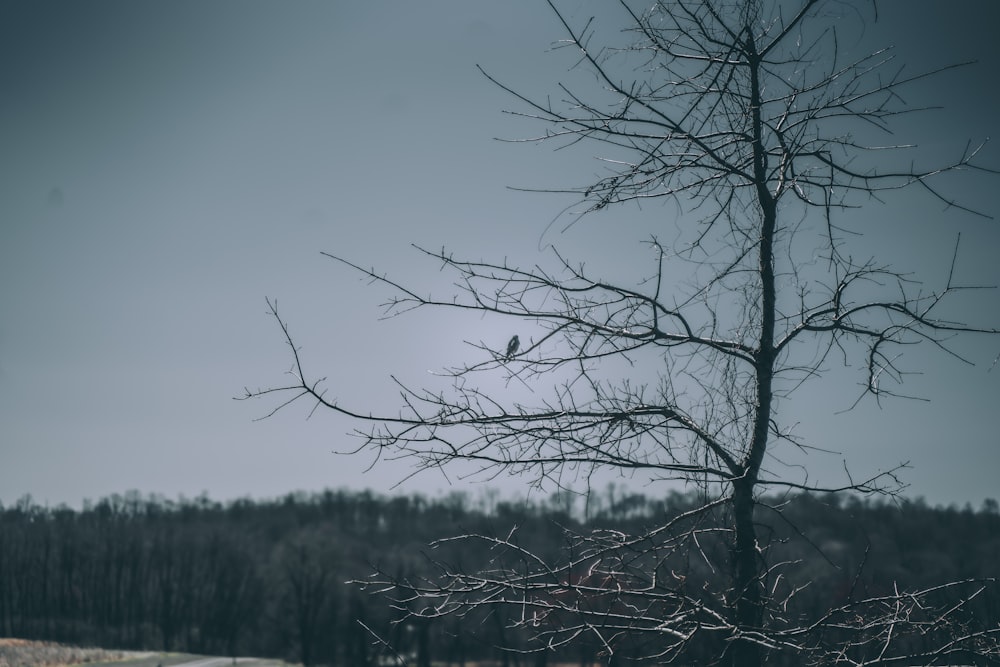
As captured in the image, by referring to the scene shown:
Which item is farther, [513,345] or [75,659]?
[75,659]

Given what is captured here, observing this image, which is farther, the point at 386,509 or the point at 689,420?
the point at 386,509

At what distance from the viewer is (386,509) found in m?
133

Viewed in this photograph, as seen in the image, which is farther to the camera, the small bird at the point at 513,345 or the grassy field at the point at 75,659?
the grassy field at the point at 75,659

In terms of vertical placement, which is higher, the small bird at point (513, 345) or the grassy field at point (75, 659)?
the small bird at point (513, 345)

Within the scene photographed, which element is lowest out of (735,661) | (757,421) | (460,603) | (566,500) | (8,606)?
(8,606)

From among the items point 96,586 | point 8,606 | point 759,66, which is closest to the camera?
point 759,66

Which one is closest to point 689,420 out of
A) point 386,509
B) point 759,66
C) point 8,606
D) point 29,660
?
point 759,66

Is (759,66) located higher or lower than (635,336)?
higher

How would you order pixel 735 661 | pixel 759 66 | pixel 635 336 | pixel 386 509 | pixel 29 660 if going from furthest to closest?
1. pixel 386 509
2. pixel 29 660
3. pixel 759 66
4. pixel 635 336
5. pixel 735 661

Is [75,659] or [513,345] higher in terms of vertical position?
[513,345]

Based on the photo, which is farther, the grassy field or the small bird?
the grassy field

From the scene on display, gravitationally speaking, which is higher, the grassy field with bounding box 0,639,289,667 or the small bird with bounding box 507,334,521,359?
the small bird with bounding box 507,334,521,359

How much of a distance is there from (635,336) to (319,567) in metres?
83.9

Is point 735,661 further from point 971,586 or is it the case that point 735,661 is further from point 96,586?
point 96,586
